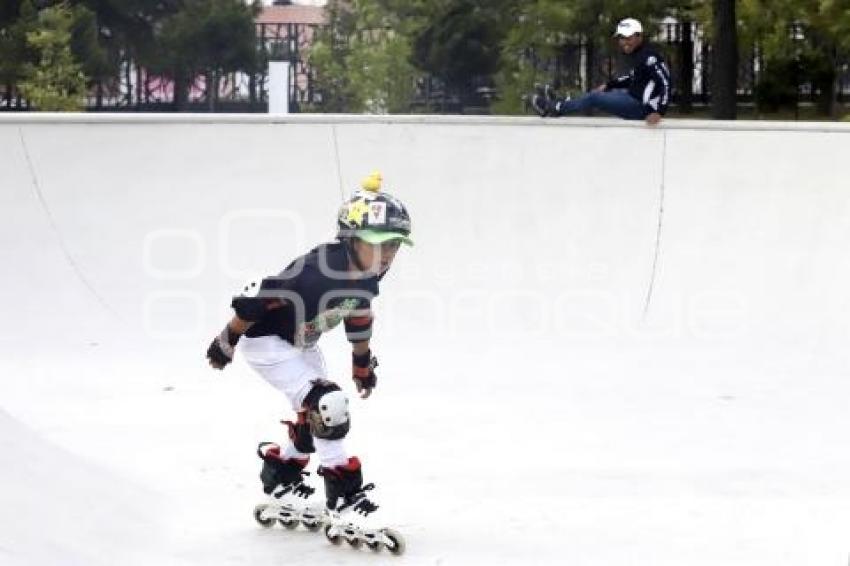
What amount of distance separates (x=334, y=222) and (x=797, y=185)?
2.95 meters

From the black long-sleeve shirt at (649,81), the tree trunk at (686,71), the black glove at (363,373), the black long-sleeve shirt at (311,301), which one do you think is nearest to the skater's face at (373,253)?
the black long-sleeve shirt at (311,301)

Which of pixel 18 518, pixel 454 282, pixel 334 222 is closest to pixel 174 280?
pixel 334 222

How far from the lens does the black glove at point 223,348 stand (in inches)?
209

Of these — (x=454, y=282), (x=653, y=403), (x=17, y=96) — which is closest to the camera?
(x=653, y=403)

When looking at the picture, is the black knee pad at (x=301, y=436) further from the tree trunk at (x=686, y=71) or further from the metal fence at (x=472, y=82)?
the tree trunk at (x=686, y=71)

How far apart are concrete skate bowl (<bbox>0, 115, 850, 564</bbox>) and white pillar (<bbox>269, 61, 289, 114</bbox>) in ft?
18.1

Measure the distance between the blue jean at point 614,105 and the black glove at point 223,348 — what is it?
552cm

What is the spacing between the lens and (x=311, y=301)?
526 centimetres

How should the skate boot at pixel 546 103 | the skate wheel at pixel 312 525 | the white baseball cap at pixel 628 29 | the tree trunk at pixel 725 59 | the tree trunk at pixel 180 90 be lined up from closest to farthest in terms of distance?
the skate wheel at pixel 312 525, the white baseball cap at pixel 628 29, the skate boot at pixel 546 103, the tree trunk at pixel 725 59, the tree trunk at pixel 180 90

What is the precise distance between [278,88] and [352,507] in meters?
11.2

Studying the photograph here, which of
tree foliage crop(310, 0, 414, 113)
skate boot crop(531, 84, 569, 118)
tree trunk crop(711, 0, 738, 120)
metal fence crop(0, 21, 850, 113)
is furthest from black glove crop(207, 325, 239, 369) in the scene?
tree foliage crop(310, 0, 414, 113)

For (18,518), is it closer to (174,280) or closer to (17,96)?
(174,280)

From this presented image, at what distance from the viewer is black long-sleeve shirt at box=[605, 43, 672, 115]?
1024 centimetres

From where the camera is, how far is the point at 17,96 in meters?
28.3
